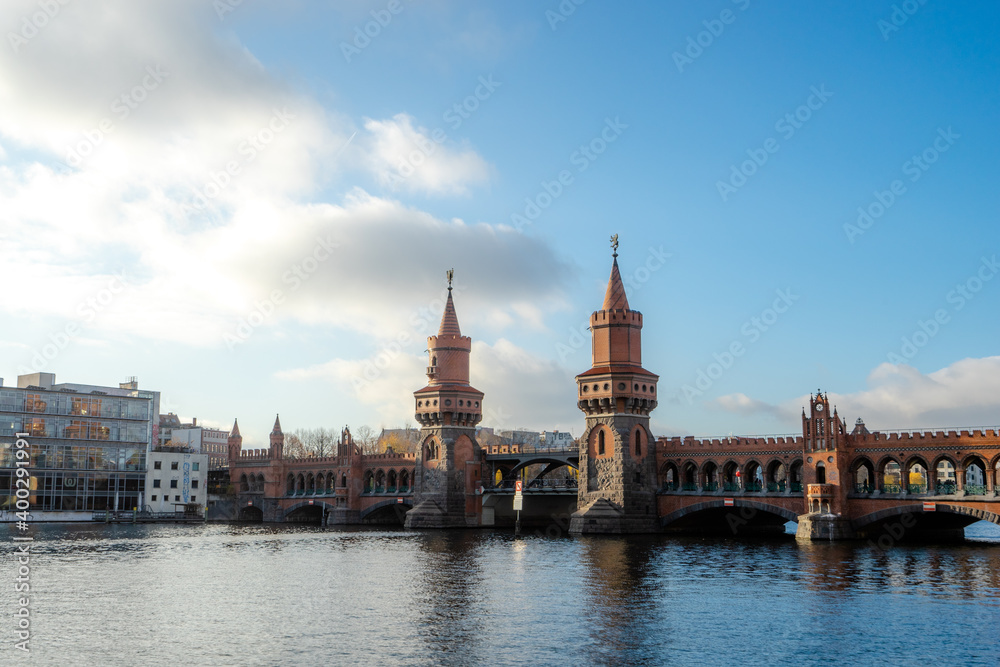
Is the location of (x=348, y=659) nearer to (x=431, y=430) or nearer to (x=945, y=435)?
(x=945, y=435)

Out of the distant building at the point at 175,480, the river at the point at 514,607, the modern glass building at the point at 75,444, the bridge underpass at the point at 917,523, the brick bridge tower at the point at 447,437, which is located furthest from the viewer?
the distant building at the point at 175,480

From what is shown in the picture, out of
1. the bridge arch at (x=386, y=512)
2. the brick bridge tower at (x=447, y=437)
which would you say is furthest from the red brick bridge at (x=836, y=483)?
the bridge arch at (x=386, y=512)

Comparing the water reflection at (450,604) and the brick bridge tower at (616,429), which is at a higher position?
the brick bridge tower at (616,429)

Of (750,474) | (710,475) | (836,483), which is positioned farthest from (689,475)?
(836,483)

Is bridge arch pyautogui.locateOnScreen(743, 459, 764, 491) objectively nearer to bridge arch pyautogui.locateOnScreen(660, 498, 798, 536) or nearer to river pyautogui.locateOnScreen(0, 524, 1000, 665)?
bridge arch pyautogui.locateOnScreen(660, 498, 798, 536)

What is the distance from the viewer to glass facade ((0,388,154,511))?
11262 cm

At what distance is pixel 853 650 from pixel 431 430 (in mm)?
77029

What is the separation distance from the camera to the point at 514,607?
1454 inches

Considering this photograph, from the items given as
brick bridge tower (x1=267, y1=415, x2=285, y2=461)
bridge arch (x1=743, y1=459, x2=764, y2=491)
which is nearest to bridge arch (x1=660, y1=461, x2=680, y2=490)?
bridge arch (x1=743, y1=459, x2=764, y2=491)

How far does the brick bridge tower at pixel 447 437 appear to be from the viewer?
100375 millimetres

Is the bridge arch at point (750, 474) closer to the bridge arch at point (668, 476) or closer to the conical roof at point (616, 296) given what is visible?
the bridge arch at point (668, 476)

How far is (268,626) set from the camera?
3238cm

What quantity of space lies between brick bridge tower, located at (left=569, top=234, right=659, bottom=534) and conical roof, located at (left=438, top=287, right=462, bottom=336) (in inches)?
850

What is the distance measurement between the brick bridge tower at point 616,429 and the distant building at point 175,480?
67869mm
